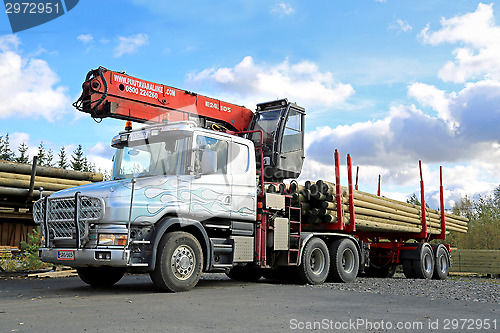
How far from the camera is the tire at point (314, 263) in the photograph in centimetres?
1156

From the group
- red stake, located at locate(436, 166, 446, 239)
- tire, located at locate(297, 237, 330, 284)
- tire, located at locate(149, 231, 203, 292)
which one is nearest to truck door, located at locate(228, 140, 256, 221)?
tire, located at locate(149, 231, 203, 292)

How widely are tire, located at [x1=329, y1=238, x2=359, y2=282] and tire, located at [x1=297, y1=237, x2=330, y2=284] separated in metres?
0.25

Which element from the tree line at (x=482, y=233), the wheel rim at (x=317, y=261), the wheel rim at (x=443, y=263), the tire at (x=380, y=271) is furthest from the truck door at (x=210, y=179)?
the tree line at (x=482, y=233)

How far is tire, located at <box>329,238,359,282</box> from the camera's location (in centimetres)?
1227

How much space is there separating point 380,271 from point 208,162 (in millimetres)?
9594

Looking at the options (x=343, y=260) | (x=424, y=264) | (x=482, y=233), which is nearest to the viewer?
(x=343, y=260)

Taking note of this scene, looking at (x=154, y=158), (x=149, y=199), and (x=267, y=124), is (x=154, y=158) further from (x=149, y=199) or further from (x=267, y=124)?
(x=267, y=124)

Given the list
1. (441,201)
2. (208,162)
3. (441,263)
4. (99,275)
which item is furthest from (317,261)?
(441,201)

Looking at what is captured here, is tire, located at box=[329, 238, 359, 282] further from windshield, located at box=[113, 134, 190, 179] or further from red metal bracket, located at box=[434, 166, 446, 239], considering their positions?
red metal bracket, located at box=[434, 166, 446, 239]

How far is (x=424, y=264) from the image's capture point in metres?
16.1

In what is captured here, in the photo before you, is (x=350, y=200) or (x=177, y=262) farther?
(x=350, y=200)

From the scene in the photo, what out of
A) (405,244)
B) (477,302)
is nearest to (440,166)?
(405,244)

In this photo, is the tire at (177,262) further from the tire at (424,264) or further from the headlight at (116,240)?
the tire at (424,264)

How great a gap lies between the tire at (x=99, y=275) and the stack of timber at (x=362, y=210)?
4561 millimetres
